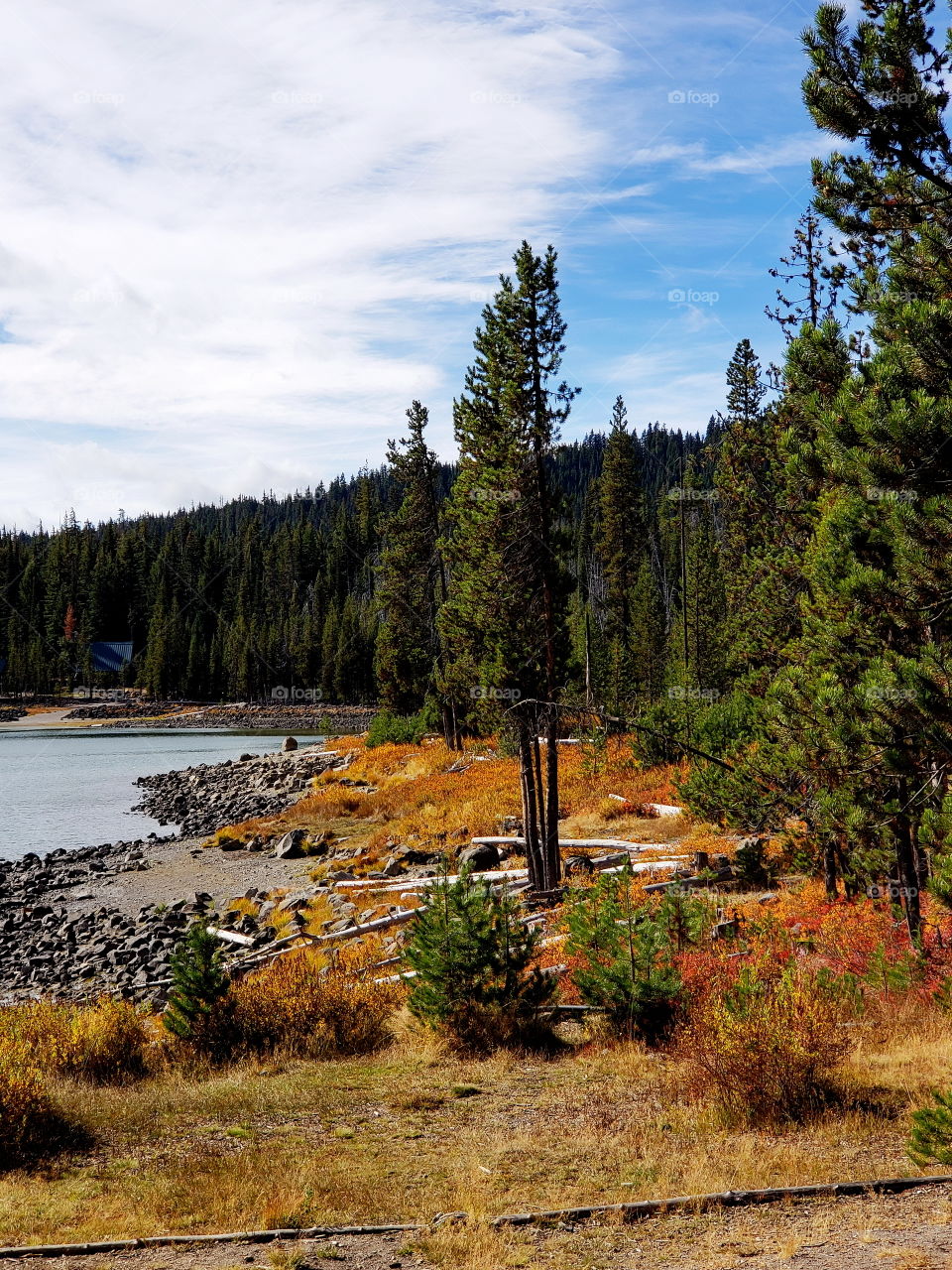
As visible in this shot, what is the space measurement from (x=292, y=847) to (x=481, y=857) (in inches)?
329

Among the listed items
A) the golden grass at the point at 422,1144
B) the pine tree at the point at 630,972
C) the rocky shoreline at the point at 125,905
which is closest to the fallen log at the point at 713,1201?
the golden grass at the point at 422,1144

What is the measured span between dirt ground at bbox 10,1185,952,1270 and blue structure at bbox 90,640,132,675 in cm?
12998

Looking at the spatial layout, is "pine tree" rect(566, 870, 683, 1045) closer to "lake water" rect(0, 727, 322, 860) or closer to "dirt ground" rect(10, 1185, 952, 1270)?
"dirt ground" rect(10, 1185, 952, 1270)

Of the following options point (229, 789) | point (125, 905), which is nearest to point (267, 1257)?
point (125, 905)

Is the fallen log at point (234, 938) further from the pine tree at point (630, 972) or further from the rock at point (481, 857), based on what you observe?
the pine tree at point (630, 972)

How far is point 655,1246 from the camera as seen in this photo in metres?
5.86

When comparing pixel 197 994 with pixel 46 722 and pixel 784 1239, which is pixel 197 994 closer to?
pixel 784 1239

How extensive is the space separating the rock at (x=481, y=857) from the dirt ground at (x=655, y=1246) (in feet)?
52.7

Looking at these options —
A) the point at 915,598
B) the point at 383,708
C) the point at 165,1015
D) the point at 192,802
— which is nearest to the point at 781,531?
the point at 915,598

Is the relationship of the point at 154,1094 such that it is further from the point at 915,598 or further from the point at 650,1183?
the point at 915,598

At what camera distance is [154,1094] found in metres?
9.46

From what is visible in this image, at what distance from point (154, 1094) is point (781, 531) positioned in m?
15.9

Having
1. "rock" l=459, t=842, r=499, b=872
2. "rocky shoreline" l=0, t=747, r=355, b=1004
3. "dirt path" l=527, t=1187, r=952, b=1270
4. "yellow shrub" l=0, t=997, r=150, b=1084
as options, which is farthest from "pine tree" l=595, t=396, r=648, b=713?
"dirt path" l=527, t=1187, r=952, b=1270

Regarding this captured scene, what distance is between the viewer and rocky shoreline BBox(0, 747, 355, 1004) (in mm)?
18703
